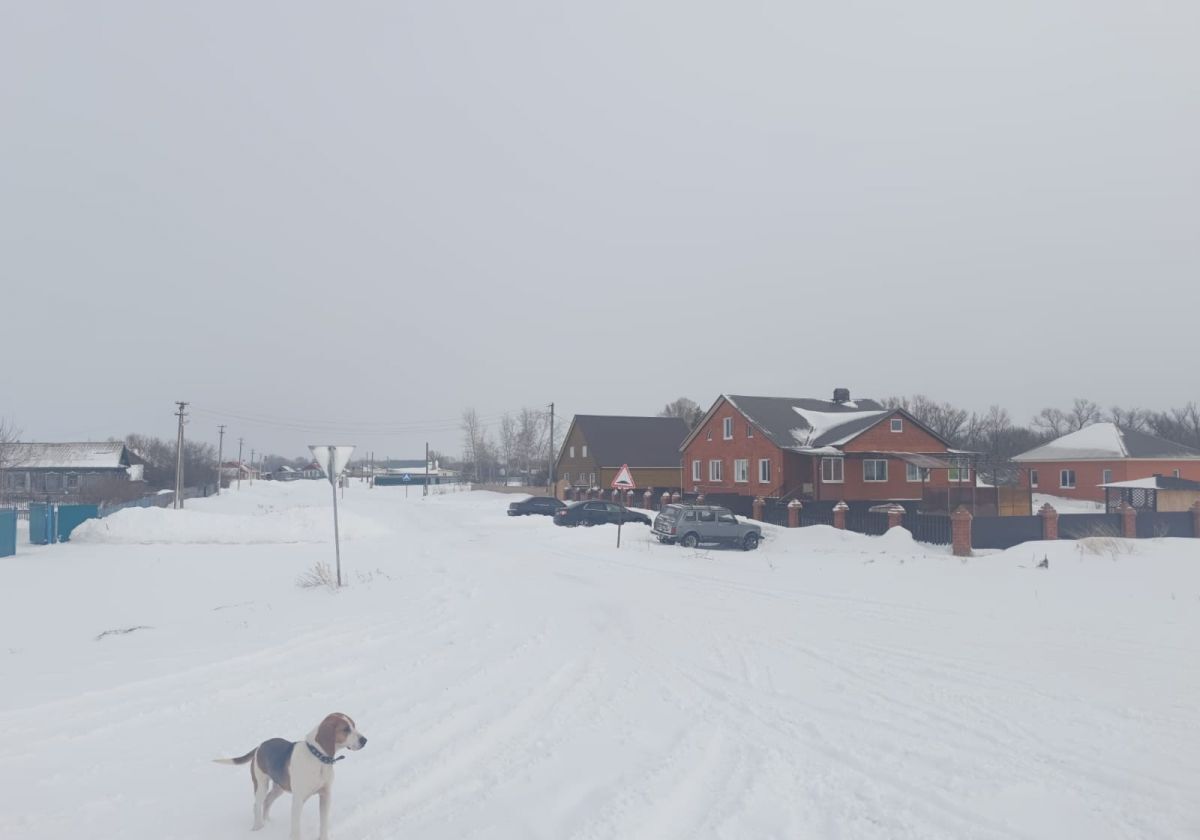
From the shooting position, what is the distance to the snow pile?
91.9ft

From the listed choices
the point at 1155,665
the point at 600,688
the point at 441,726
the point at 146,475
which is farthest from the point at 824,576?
the point at 146,475

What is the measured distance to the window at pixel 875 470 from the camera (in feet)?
141

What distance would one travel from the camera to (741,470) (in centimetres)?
4634

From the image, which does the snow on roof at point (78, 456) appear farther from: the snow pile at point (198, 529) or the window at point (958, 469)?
the window at point (958, 469)

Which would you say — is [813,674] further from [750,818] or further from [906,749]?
[750,818]

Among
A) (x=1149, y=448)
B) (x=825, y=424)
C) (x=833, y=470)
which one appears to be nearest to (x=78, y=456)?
(x=825, y=424)

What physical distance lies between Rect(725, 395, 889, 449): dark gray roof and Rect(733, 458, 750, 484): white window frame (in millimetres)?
2649

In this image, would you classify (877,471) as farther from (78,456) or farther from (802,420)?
(78,456)

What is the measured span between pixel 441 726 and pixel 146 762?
92.2 inches

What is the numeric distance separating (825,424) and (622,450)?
2029cm

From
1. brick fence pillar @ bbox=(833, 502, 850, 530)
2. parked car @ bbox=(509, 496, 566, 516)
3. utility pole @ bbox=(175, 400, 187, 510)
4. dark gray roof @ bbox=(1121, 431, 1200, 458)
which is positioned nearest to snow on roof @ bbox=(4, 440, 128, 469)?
utility pole @ bbox=(175, 400, 187, 510)

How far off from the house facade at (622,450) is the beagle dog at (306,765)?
53641 millimetres

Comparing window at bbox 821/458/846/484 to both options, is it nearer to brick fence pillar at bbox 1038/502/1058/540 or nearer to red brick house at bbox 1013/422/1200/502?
brick fence pillar at bbox 1038/502/1058/540

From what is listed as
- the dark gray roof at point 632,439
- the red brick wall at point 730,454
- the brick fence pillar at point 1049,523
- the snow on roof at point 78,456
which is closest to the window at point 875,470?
the red brick wall at point 730,454
